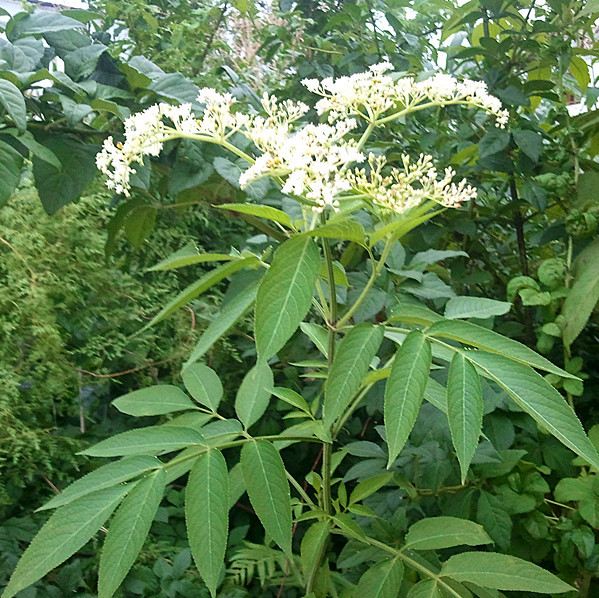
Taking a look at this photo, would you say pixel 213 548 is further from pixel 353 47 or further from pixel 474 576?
pixel 353 47

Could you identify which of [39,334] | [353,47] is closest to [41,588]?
[39,334]

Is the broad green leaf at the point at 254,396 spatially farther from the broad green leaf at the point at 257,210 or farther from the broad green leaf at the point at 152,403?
the broad green leaf at the point at 257,210

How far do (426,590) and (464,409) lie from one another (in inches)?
10.7

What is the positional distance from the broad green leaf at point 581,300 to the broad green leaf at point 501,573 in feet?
1.45

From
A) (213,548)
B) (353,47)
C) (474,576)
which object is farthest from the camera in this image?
(353,47)

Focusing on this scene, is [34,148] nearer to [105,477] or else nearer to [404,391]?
[105,477]

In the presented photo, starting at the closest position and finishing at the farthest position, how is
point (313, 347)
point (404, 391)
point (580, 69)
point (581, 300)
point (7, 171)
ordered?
point (404, 391), point (7, 171), point (581, 300), point (313, 347), point (580, 69)

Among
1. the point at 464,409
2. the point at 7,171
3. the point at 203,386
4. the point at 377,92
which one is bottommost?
the point at 203,386

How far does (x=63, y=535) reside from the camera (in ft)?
1.63

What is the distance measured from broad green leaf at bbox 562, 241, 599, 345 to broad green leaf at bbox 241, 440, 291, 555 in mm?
611

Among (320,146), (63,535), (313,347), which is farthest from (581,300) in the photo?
(63,535)

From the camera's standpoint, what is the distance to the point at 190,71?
1.43 metres

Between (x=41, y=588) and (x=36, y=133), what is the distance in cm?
72

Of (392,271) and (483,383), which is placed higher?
(392,271)
